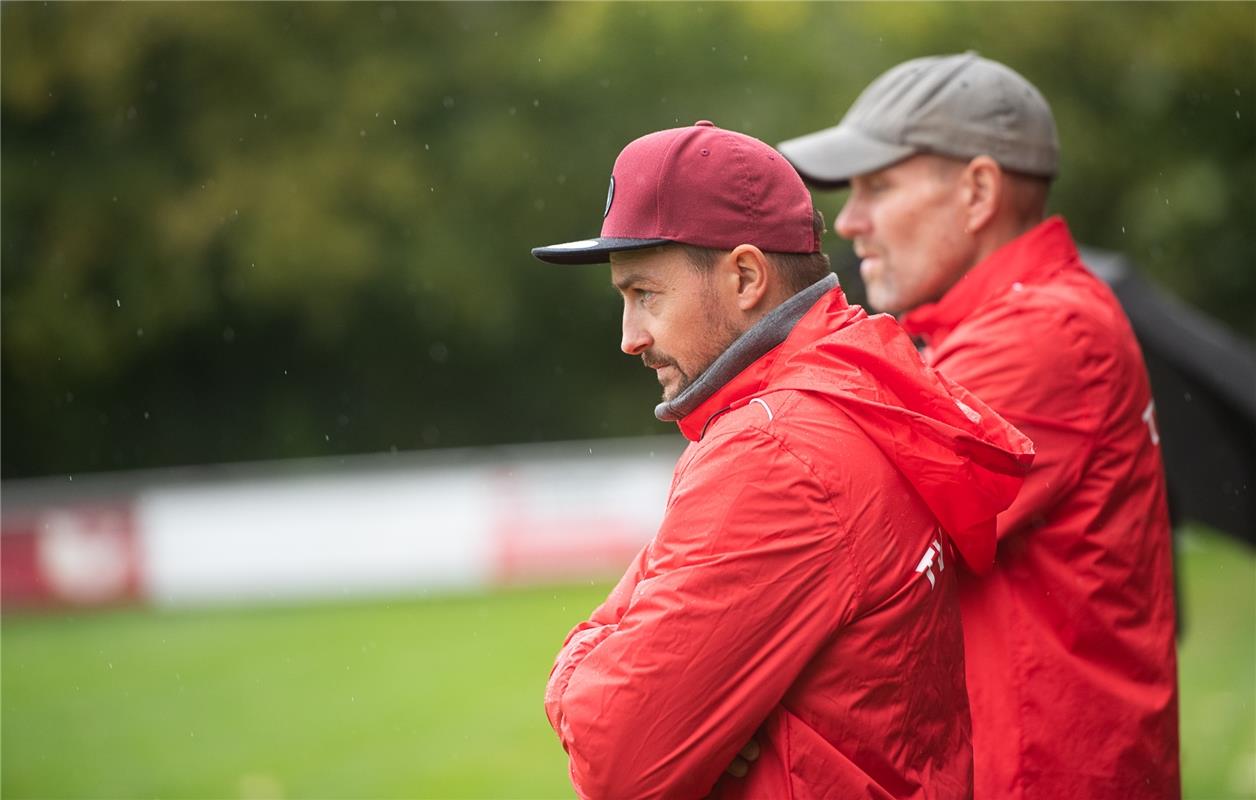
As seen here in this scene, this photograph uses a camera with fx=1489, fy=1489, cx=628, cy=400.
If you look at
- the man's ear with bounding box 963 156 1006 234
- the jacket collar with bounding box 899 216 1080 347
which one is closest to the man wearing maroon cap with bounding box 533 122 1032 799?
the jacket collar with bounding box 899 216 1080 347

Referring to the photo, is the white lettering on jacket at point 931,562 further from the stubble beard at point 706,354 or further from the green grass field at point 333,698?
the green grass field at point 333,698

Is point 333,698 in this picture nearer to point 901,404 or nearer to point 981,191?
point 981,191

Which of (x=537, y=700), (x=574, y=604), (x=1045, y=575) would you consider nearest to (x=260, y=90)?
(x=574, y=604)

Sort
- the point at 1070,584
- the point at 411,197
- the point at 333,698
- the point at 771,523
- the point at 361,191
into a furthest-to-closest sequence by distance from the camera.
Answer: the point at 411,197 < the point at 361,191 < the point at 333,698 < the point at 1070,584 < the point at 771,523

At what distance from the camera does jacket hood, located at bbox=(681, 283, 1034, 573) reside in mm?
2150

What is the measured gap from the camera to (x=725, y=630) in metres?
2.07

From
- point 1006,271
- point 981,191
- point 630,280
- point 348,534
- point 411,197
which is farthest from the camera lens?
point 411,197

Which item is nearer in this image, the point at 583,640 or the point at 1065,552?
the point at 583,640

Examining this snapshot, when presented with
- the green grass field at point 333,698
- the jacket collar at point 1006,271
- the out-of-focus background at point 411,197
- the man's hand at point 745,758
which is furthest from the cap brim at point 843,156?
the out-of-focus background at point 411,197

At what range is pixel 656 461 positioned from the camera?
14.8m

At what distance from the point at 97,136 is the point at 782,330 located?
20311 millimetres

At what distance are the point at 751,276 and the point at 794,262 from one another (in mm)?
74

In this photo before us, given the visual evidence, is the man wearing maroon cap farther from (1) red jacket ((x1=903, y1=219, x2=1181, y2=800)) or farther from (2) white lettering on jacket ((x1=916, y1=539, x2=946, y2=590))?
(1) red jacket ((x1=903, y1=219, x2=1181, y2=800))

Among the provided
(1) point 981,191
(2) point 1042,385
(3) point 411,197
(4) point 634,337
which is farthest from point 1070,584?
(3) point 411,197
